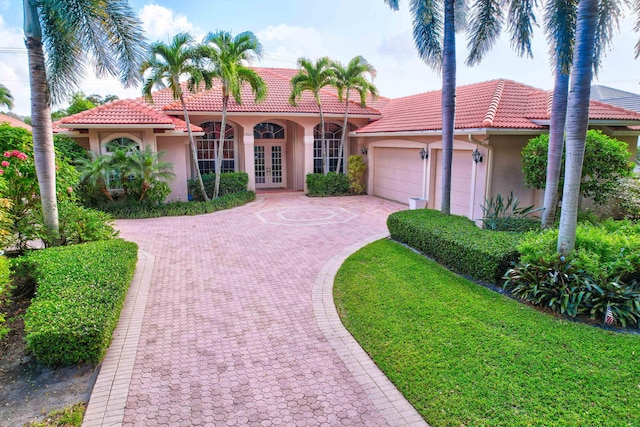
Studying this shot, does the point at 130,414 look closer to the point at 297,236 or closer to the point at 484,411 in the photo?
the point at 484,411

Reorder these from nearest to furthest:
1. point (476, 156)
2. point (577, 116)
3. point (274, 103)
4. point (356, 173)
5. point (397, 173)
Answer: point (577, 116)
point (476, 156)
point (397, 173)
point (274, 103)
point (356, 173)

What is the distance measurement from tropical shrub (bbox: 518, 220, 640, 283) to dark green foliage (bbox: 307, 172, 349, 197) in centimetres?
1278

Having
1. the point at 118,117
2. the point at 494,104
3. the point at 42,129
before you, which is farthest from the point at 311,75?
the point at 42,129

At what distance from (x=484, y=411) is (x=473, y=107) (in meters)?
12.8

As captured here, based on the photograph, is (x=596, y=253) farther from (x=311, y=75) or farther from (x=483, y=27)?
(x=311, y=75)

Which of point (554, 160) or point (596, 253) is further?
point (554, 160)

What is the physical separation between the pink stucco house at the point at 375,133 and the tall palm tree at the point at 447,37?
2088 millimetres

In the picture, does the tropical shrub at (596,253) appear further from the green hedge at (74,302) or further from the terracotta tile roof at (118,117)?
the terracotta tile roof at (118,117)

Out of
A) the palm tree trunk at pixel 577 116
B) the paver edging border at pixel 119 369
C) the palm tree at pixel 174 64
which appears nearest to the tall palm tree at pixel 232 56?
the palm tree at pixel 174 64

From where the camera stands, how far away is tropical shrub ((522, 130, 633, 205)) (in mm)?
10664

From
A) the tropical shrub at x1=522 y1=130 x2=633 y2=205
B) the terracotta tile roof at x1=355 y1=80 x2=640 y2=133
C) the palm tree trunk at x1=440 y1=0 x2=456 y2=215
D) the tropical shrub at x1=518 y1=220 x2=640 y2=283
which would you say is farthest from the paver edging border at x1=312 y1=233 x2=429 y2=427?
the terracotta tile roof at x1=355 y1=80 x2=640 y2=133

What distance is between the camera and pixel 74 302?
5.71 metres

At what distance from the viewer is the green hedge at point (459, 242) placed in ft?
25.5

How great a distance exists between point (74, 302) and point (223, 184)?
516 inches
